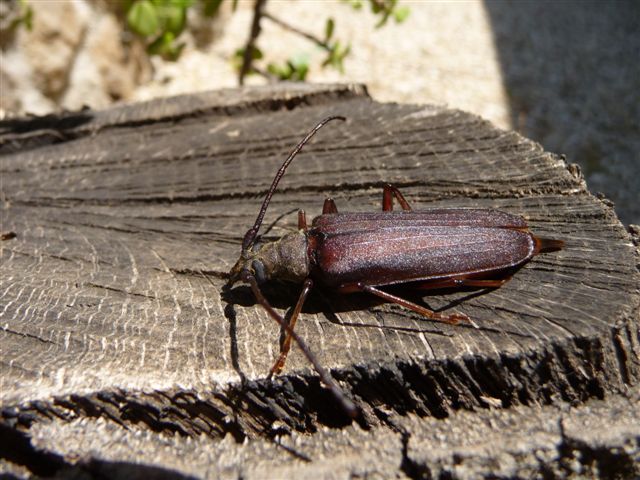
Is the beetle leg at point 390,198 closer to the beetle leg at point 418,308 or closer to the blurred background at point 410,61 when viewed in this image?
the beetle leg at point 418,308

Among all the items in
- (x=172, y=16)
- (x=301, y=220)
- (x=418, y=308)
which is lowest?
(x=418, y=308)

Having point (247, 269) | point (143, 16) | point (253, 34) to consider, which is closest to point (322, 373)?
point (247, 269)

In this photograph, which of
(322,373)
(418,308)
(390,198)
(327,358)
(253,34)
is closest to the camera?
(322,373)

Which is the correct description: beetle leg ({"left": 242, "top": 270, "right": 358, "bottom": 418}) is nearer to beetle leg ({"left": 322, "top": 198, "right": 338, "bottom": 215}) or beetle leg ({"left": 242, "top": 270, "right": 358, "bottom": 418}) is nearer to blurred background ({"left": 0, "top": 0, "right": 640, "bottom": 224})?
beetle leg ({"left": 322, "top": 198, "right": 338, "bottom": 215})

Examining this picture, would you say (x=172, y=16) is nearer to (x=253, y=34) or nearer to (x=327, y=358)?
(x=253, y=34)

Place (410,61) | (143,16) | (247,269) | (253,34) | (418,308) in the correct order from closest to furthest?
(418,308) < (247,269) < (143,16) < (253,34) < (410,61)

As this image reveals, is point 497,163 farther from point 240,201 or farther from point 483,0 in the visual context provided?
point 483,0

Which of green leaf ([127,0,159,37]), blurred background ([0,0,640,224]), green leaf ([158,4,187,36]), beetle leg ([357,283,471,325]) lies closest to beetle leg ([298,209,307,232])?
beetle leg ([357,283,471,325])

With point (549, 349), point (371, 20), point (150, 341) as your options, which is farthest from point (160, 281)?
point (371, 20)
